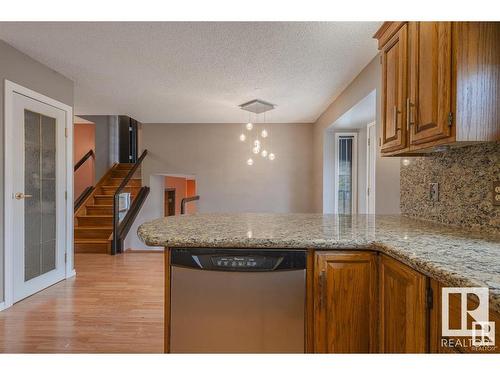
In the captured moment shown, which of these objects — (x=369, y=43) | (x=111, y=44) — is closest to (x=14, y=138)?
(x=111, y=44)

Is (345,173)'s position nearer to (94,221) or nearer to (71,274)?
(71,274)

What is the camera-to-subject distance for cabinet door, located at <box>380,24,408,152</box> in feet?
5.65

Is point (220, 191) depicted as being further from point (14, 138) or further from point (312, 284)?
point (312, 284)

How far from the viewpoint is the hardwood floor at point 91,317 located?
2.27 m

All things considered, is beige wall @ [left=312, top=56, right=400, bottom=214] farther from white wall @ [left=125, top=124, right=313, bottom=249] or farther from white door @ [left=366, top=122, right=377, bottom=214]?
white wall @ [left=125, top=124, right=313, bottom=249]

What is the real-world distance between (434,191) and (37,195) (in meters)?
3.65

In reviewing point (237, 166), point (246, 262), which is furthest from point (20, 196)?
point (237, 166)

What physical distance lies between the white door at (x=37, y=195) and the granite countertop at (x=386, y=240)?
7.08 ft

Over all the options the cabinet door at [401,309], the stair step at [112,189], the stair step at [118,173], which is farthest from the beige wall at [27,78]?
the stair step at [118,173]

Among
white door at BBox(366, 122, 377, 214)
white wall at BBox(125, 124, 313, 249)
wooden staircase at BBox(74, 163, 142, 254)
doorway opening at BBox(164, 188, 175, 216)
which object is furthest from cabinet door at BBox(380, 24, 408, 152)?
doorway opening at BBox(164, 188, 175, 216)

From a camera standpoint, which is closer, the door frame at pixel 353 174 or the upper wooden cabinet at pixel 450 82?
the upper wooden cabinet at pixel 450 82

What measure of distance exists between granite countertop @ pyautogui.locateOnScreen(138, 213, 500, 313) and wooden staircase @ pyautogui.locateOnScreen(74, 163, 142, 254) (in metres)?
4.35

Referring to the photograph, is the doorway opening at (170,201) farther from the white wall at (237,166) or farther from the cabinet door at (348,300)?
the cabinet door at (348,300)

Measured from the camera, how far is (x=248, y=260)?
1.36 meters
